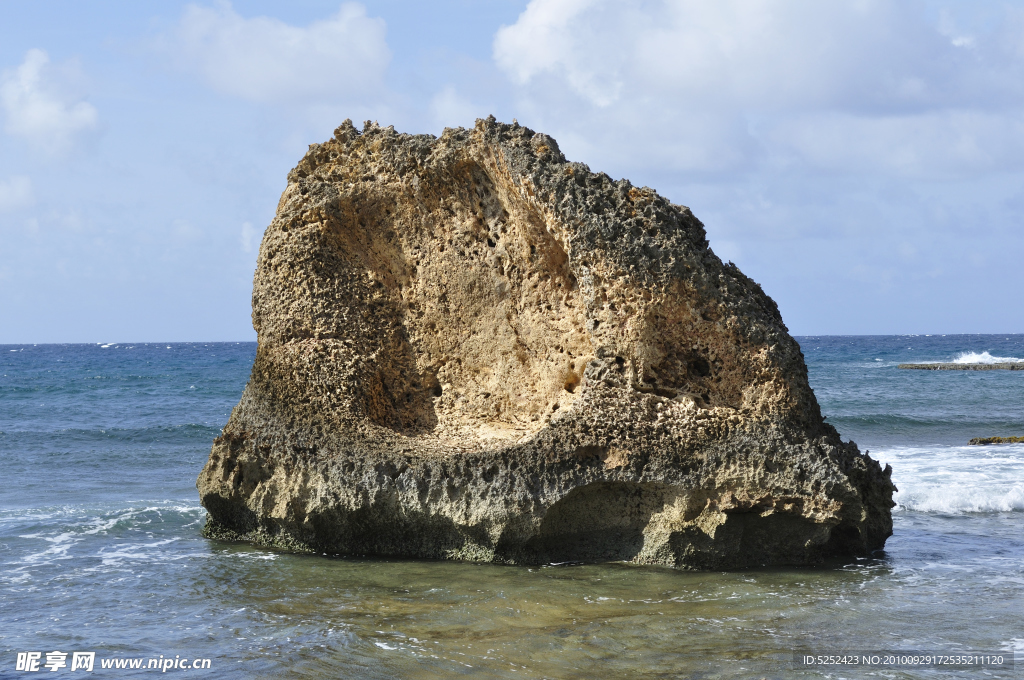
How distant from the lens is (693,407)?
5719mm

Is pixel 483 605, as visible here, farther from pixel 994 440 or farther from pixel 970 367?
pixel 970 367

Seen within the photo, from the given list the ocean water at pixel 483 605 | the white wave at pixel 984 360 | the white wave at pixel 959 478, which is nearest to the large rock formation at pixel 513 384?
the ocean water at pixel 483 605

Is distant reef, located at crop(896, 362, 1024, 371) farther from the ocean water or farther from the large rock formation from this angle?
the large rock formation

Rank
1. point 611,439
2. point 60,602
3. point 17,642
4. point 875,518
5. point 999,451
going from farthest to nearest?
point 999,451
point 875,518
point 611,439
point 60,602
point 17,642

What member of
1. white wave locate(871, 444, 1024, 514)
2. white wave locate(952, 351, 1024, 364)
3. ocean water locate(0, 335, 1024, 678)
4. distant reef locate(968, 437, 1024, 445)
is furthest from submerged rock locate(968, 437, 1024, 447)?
white wave locate(952, 351, 1024, 364)

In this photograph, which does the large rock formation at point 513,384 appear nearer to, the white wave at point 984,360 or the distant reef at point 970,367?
the distant reef at point 970,367

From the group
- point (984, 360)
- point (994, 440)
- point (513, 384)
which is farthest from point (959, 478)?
point (984, 360)

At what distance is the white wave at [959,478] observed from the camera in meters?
8.22

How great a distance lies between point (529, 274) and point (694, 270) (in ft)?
3.80

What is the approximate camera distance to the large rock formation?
571 cm

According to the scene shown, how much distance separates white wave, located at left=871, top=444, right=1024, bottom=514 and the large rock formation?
2500 mm

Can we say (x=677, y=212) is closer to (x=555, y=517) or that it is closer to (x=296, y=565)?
(x=555, y=517)

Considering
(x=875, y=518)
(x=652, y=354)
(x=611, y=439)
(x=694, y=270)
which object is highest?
(x=694, y=270)

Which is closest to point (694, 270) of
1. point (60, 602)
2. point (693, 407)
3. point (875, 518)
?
point (693, 407)
